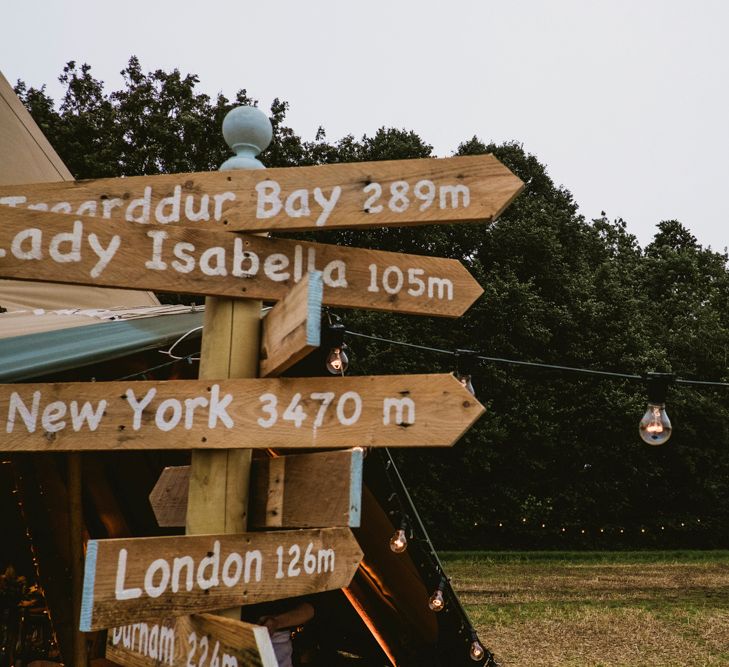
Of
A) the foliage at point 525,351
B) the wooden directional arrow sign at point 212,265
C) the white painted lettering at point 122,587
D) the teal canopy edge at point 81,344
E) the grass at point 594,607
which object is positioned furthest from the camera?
the foliage at point 525,351

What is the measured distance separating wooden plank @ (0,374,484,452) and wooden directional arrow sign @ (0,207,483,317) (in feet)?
0.93

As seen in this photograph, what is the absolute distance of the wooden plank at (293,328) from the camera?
5.57 ft

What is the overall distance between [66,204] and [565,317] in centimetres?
1723

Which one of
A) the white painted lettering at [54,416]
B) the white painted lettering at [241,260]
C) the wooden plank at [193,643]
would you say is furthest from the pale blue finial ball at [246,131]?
the wooden plank at [193,643]

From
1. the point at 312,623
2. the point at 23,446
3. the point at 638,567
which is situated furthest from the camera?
the point at 638,567

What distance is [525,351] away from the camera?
1817 centimetres

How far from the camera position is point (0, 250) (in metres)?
1.91

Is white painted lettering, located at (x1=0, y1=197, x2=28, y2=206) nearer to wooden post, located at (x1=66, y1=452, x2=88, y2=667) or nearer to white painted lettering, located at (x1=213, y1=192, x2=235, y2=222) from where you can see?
white painted lettering, located at (x1=213, y1=192, x2=235, y2=222)

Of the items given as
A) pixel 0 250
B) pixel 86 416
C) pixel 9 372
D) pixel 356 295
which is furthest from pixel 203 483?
pixel 9 372

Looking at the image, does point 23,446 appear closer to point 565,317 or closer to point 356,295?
point 356,295

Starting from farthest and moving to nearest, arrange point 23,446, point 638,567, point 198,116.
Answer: point 198,116 → point 638,567 → point 23,446

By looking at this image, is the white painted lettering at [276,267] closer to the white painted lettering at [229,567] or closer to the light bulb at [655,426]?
the white painted lettering at [229,567]

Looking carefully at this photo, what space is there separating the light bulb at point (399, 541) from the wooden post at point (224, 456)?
7.62 ft

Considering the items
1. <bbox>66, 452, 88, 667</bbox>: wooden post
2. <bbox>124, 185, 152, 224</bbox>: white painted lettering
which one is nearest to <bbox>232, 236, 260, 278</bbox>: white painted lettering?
<bbox>124, 185, 152, 224</bbox>: white painted lettering
